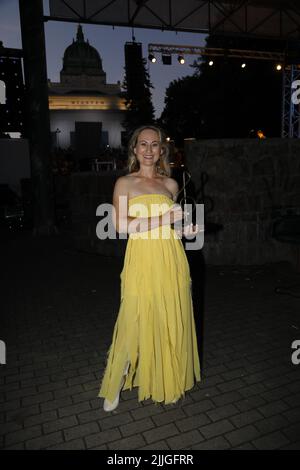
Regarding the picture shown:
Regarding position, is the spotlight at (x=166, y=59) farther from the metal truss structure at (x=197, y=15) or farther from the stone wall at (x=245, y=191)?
the stone wall at (x=245, y=191)

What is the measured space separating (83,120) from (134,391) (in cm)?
7358

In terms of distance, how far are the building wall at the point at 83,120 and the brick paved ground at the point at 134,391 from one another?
6985 cm

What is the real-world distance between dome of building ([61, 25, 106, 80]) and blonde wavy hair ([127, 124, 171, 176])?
9286cm

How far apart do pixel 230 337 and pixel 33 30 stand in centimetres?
1017

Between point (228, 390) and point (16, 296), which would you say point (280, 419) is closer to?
point (228, 390)

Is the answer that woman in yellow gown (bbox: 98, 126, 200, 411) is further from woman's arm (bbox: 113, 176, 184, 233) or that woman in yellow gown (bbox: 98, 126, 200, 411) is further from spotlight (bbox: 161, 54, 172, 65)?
spotlight (bbox: 161, 54, 172, 65)

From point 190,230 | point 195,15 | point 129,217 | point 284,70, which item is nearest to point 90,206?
point 129,217

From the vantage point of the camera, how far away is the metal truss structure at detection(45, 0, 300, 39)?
12242mm

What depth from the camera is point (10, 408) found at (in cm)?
360

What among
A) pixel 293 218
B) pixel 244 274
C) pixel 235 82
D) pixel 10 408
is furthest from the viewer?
pixel 235 82

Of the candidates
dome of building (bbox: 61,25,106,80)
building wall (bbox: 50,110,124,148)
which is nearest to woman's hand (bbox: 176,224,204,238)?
building wall (bbox: 50,110,124,148)

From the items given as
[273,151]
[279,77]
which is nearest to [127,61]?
[273,151]

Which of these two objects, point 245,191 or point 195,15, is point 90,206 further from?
point 195,15

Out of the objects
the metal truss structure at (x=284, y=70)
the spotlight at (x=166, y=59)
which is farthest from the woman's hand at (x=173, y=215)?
the spotlight at (x=166, y=59)
